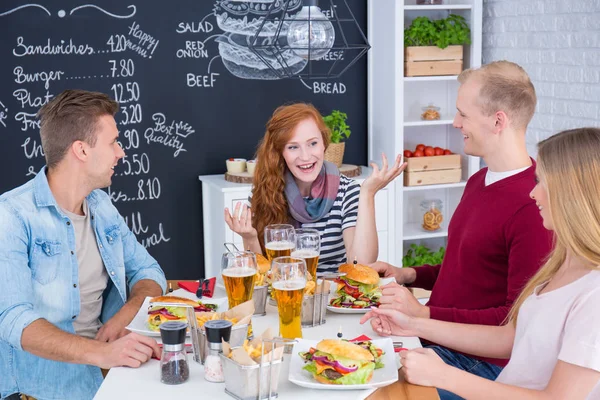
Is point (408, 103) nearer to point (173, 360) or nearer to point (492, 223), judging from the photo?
point (492, 223)

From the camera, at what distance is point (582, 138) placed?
1.59 metres

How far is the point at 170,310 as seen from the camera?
79.1 inches

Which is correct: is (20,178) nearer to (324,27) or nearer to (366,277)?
(324,27)

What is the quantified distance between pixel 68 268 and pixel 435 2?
2967mm

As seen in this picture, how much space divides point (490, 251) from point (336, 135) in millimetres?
2168

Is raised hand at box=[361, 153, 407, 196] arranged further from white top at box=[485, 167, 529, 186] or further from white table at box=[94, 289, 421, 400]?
white table at box=[94, 289, 421, 400]

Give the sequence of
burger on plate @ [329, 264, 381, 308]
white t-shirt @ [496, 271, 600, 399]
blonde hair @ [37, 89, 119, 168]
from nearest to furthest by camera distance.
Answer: white t-shirt @ [496, 271, 600, 399]
burger on plate @ [329, 264, 381, 308]
blonde hair @ [37, 89, 119, 168]

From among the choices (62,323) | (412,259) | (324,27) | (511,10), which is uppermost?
(511,10)

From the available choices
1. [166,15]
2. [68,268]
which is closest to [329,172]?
[68,268]

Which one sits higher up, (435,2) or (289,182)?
(435,2)

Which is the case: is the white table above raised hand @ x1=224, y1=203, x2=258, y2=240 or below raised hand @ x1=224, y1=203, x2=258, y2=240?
below

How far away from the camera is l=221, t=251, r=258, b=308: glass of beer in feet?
6.43

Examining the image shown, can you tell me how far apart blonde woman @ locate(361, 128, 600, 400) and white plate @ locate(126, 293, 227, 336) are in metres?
0.62

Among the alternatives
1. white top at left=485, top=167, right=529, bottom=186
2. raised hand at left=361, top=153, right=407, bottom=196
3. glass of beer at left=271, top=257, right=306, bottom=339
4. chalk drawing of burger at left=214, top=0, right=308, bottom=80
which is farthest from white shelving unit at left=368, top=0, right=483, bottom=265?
glass of beer at left=271, top=257, right=306, bottom=339
